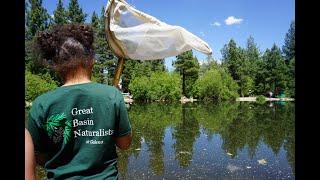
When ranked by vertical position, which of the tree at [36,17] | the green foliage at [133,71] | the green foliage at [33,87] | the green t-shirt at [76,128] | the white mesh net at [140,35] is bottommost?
the green t-shirt at [76,128]

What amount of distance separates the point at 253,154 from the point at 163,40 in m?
11.0

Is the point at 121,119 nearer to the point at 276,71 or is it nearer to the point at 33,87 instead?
the point at 33,87

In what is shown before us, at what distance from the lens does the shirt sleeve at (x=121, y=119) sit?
69.2 inches

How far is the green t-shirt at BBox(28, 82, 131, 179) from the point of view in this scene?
5.49 feet

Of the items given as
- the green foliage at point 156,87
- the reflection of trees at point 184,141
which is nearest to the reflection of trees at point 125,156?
the reflection of trees at point 184,141

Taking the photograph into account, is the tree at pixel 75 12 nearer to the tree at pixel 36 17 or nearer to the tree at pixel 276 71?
the tree at pixel 36 17

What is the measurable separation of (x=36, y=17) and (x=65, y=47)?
1551 inches

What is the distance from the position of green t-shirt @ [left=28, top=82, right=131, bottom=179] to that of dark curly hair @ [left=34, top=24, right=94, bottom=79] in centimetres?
13

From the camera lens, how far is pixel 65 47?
1824mm

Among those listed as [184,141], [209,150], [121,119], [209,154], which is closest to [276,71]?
[184,141]

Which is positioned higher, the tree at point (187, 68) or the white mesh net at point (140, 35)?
the tree at point (187, 68)

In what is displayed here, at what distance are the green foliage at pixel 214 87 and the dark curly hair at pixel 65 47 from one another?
59294 millimetres
